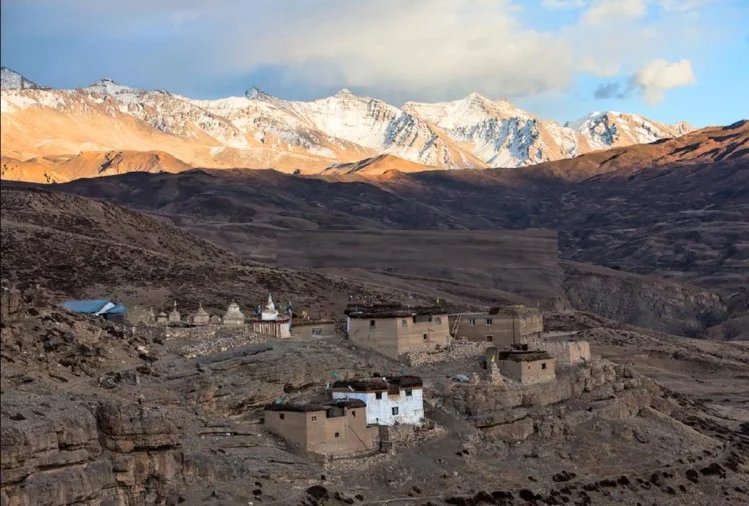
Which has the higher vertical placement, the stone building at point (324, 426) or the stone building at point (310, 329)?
the stone building at point (310, 329)

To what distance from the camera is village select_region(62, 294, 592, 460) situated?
141 ft

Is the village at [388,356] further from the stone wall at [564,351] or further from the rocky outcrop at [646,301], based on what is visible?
the rocky outcrop at [646,301]

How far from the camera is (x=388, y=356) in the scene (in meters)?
54.8

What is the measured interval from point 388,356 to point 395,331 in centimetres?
119

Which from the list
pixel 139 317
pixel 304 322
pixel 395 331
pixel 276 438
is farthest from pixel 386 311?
pixel 276 438

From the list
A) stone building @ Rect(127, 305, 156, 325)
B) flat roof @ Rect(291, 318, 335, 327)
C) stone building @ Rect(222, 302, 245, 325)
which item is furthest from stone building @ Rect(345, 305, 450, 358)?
stone building @ Rect(127, 305, 156, 325)

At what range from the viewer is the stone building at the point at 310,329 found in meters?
55.6

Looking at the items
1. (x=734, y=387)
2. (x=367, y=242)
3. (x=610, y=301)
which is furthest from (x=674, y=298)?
(x=734, y=387)

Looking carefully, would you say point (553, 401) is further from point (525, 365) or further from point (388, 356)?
point (388, 356)

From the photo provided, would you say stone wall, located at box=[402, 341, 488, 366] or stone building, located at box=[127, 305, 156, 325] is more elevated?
stone building, located at box=[127, 305, 156, 325]

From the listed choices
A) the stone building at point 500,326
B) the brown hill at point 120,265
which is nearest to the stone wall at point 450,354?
the stone building at point 500,326

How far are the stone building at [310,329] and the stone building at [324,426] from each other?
11.0 m

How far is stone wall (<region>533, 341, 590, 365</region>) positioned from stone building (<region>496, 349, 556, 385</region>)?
2503 mm

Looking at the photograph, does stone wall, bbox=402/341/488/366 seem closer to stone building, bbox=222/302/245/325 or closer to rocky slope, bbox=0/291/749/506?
rocky slope, bbox=0/291/749/506
